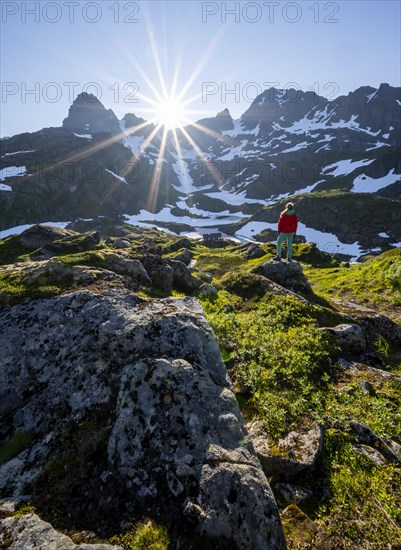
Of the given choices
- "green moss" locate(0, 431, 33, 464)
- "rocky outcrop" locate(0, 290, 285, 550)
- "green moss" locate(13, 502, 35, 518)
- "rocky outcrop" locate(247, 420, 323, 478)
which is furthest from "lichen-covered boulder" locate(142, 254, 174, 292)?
"green moss" locate(13, 502, 35, 518)

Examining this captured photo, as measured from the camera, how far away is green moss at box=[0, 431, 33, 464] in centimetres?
537

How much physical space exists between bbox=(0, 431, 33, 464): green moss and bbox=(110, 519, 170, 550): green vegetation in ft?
8.62

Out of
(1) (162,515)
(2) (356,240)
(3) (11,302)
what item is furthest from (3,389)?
(2) (356,240)

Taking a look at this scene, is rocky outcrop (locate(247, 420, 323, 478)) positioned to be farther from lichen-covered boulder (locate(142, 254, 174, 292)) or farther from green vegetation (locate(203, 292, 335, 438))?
lichen-covered boulder (locate(142, 254, 174, 292))

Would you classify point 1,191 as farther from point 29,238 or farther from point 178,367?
point 178,367

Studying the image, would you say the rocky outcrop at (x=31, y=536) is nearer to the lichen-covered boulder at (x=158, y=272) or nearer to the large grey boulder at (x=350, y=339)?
the lichen-covered boulder at (x=158, y=272)

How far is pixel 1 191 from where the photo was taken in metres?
194

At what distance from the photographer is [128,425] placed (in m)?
5.43

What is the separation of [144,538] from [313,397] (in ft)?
18.7

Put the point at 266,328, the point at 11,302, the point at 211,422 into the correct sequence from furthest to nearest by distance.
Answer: the point at 266,328 → the point at 11,302 → the point at 211,422

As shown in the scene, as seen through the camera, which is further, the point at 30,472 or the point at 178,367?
the point at 178,367

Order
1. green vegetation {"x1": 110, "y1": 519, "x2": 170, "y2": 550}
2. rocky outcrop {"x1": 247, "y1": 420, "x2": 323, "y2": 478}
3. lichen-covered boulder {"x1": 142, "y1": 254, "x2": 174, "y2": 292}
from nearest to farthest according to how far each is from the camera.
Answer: green vegetation {"x1": 110, "y1": 519, "x2": 170, "y2": 550}
rocky outcrop {"x1": 247, "y1": 420, "x2": 323, "y2": 478}
lichen-covered boulder {"x1": 142, "y1": 254, "x2": 174, "y2": 292}

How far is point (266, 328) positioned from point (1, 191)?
233m

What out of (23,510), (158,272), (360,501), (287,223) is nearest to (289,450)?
(360,501)
